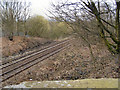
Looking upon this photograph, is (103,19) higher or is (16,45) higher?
(103,19)

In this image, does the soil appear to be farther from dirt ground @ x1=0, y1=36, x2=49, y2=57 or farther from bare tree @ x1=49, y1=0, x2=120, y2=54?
bare tree @ x1=49, y1=0, x2=120, y2=54

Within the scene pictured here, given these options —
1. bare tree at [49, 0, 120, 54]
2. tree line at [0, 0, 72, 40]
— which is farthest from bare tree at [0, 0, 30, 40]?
bare tree at [49, 0, 120, 54]

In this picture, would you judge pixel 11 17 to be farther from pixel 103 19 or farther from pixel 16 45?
pixel 103 19

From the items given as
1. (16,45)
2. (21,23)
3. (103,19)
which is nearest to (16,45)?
(16,45)

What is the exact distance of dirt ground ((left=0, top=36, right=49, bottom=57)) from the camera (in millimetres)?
17820

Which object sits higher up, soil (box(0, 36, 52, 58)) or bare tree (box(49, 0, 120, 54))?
bare tree (box(49, 0, 120, 54))

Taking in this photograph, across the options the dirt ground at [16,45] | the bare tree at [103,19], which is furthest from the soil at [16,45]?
the bare tree at [103,19]

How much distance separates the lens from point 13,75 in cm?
1002

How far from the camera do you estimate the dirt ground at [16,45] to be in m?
17.8

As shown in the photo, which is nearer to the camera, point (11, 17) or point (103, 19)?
point (103, 19)

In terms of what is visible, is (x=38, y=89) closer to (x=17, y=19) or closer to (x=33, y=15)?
(x=17, y=19)

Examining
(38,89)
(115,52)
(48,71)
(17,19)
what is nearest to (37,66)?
(48,71)

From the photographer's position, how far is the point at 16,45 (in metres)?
20.6

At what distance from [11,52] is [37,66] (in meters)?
7.18
